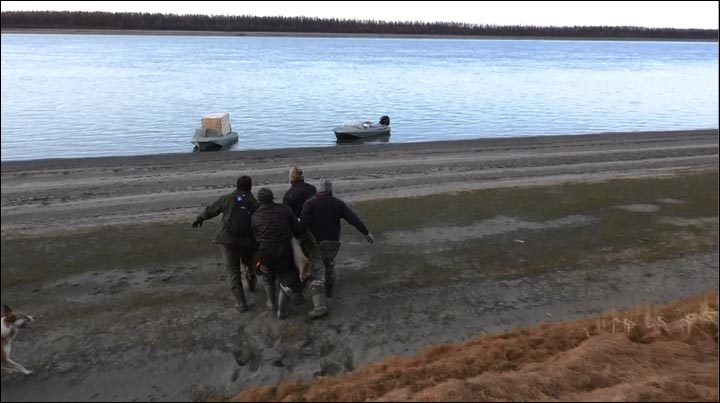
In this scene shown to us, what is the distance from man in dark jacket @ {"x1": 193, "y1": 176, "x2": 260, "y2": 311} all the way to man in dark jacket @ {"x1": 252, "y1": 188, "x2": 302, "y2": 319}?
0.14m

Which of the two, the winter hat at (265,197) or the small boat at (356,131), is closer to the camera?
the winter hat at (265,197)

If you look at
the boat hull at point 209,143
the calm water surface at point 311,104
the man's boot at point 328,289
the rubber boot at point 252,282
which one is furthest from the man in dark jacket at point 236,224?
the boat hull at point 209,143

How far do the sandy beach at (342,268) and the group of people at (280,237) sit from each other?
1.09 feet

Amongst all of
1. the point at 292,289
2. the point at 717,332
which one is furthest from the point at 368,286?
the point at 717,332

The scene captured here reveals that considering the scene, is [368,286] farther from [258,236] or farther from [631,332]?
[631,332]

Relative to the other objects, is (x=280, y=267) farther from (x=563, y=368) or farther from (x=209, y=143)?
(x=209, y=143)

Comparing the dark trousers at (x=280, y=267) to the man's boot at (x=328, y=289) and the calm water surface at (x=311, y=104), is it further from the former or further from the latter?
the calm water surface at (x=311, y=104)

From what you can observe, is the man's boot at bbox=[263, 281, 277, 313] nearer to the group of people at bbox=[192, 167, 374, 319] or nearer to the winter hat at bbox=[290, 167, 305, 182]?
the group of people at bbox=[192, 167, 374, 319]


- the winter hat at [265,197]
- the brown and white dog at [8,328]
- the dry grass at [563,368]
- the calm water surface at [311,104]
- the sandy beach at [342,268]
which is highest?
the winter hat at [265,197]

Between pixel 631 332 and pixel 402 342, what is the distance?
247 centimetres

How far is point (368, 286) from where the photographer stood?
8344mm

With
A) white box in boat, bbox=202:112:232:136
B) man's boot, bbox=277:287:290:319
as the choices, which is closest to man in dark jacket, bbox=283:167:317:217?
man's boot, bbox=277:287:290:319

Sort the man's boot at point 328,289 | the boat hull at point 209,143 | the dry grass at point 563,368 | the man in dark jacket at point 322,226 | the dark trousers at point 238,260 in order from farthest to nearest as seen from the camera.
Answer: the boat hull at point 209,143 < the man's boot at point 328,289 < the man in dark jacket at point 322,226 < the dark trousers at point 238,260 < the dry grass at point 563,368

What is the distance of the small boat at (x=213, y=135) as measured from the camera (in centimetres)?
2347
